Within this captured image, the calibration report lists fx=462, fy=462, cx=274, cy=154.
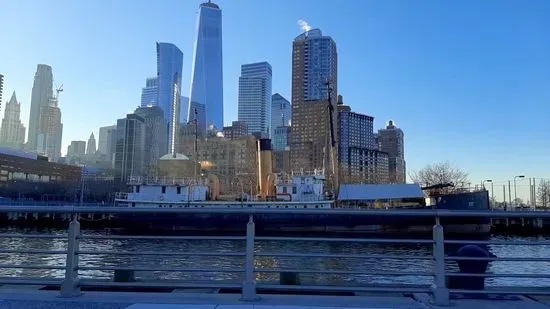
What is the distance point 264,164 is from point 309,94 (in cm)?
6167

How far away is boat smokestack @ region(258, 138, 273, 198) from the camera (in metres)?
54.2

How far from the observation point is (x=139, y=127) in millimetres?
154875

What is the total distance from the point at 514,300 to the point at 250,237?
3217 mm

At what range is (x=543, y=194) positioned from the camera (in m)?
101

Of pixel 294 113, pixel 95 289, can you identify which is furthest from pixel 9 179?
pixel 95 289

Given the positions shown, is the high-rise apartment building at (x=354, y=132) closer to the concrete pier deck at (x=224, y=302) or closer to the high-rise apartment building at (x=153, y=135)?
the high-rise apartment building at (x=153, y=135)

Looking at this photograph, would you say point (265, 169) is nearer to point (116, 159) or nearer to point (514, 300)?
point (514, 300)

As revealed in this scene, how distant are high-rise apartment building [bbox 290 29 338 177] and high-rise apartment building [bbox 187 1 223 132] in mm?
63964

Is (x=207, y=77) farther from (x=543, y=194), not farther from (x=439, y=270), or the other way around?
(x=439, y=270)

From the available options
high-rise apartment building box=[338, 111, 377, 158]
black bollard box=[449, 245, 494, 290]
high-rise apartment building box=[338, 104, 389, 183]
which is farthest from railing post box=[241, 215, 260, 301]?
high-rise apartment building box=[338, 111, 377, 158]

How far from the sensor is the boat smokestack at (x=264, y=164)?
A: 54.2 m

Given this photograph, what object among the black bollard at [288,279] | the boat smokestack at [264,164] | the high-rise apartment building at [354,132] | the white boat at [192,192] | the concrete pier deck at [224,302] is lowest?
the black bollard at [288,279]

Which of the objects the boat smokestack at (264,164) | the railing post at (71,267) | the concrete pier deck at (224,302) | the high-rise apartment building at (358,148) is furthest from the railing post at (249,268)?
the high-rise apartment building at (358,148)

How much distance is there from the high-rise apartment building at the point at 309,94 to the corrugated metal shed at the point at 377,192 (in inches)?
1876
